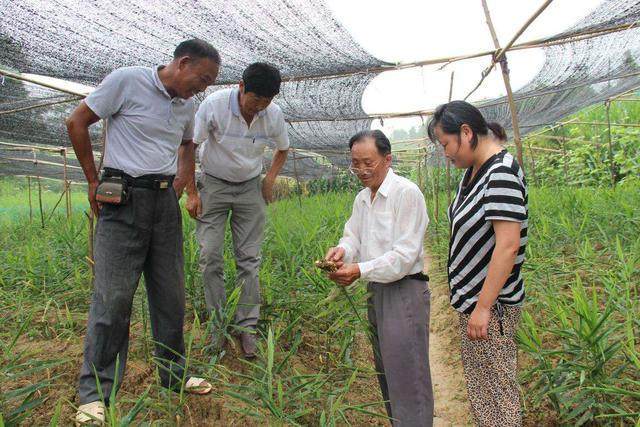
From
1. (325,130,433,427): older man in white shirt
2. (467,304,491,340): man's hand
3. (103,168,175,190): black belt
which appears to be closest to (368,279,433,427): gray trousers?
(325,130,433,427): older man in white shirt

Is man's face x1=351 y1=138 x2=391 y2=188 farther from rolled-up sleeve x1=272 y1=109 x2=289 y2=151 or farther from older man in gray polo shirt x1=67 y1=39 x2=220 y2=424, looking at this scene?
rolled-up sleeve x1=272 y1=109 x2=289 y2=151

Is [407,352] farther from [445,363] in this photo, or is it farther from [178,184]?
[445,363]

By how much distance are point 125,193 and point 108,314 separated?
0.50 meters

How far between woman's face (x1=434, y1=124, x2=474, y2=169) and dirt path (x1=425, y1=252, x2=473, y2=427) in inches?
61.7

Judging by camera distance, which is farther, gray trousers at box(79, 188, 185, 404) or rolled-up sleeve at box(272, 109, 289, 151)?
rolled-up sleeve at box(272, 109, 289, 151)

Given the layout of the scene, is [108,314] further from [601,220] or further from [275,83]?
[601,220]

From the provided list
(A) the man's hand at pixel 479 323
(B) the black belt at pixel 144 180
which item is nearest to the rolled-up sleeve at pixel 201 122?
(B) the black belt at pixel 144 180

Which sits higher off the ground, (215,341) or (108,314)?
(108,314)

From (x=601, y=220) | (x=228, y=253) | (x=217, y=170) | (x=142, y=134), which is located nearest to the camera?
(x=142, y=134)

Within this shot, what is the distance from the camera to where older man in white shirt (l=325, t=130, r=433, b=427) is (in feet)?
5.59

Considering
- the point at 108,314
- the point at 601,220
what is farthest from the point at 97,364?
the point at 601,220

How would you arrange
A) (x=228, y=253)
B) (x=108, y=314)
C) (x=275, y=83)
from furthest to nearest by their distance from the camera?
(x=228, y=253)
(x=275, y=83)
(x=108, y=314)

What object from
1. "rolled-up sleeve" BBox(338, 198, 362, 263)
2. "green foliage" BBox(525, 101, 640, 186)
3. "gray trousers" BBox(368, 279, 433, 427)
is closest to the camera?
"gray trousers" BBox(368, 279, 433, 427)

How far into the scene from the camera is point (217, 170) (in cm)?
253
